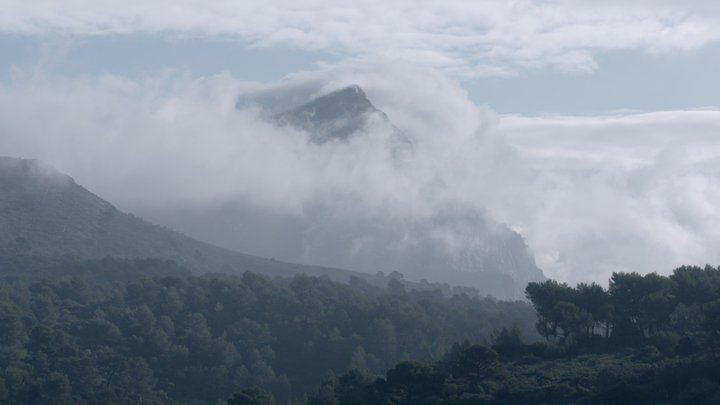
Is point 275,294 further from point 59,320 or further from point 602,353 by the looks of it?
point 602,353

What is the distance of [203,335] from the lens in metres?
109

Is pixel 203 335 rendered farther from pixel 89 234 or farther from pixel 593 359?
pixel 89 234

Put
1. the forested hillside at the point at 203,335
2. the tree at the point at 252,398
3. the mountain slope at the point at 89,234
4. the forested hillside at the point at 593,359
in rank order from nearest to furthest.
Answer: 1. the forested hillside at the point at 593,359
2. the tree at the point at 252,398
3. the forested hillside at the point at 203,335
4. the mountain slope at the point at 89,234

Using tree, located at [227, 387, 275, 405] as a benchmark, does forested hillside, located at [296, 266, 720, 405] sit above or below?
above

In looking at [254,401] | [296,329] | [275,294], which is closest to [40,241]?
[275,294]

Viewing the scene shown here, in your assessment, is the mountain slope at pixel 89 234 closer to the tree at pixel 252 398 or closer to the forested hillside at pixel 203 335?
the forested hillside at pixel 203 335

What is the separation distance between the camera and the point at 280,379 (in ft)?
323

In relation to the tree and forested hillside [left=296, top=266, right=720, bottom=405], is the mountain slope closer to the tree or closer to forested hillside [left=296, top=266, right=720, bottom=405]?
forested hillside [left=296, top=266, right=720, bottom=405]

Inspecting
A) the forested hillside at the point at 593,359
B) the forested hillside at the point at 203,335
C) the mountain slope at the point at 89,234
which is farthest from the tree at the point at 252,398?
the mountain slope at the point at 89,234

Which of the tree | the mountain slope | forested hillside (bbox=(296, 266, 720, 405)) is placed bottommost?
the tree

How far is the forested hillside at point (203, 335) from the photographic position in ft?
303

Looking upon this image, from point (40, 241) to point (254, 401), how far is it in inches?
4829

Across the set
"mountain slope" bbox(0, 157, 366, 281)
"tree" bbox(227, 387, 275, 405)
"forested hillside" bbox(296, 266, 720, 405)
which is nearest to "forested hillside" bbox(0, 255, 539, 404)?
"forested hillside" bbox(296, 266, 720, 405)

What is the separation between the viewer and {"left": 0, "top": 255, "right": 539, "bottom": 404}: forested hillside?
92375 millimetres
